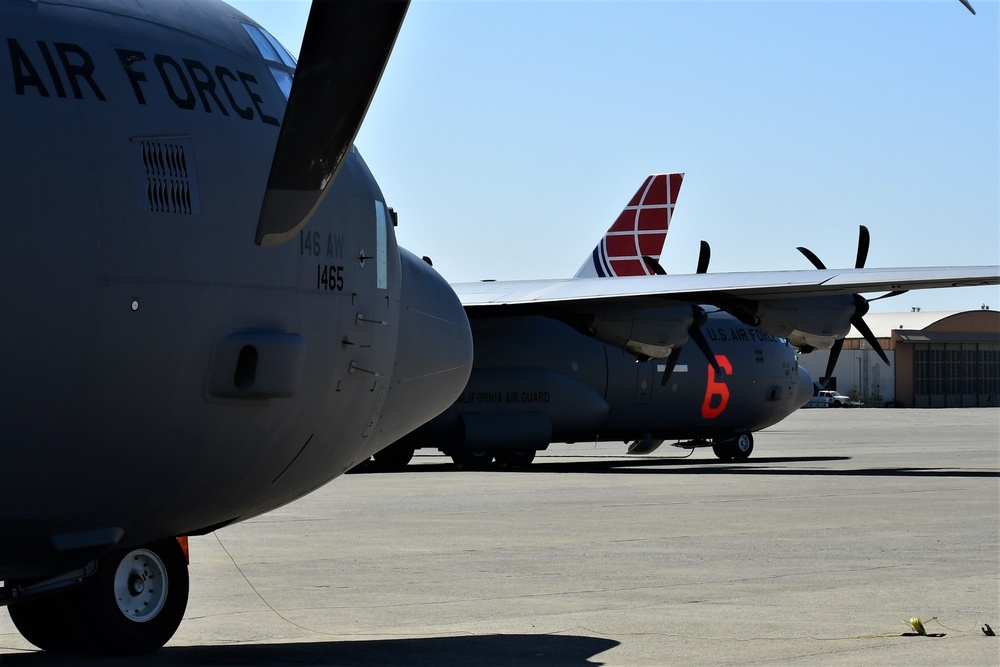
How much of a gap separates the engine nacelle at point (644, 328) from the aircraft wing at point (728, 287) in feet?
1.40

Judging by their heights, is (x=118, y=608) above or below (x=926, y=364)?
below

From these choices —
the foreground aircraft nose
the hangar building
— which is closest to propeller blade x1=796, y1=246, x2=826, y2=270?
the foreground aircraft nose

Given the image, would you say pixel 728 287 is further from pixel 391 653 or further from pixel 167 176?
pixel 167 176

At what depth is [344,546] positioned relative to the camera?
51.5 ft

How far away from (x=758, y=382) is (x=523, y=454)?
677 centimetres

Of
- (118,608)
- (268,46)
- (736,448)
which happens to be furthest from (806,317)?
(118,608)

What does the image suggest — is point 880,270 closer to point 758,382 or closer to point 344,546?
point 758,382

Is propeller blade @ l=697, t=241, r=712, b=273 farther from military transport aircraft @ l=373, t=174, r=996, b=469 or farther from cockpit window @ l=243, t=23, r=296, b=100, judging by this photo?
cockpit window @ l=243, t=23, r=296, b=100

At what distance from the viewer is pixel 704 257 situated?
96.2 feet

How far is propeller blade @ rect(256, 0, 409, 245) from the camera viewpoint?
5.65 metres

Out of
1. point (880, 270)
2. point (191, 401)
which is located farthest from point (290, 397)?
point (880, 270)

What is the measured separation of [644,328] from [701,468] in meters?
5.63

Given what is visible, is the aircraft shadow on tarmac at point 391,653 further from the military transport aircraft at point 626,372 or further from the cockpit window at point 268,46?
the military transport aircraft at point 626,372

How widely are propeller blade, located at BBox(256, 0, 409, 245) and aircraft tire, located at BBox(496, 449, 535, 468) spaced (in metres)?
23.8
